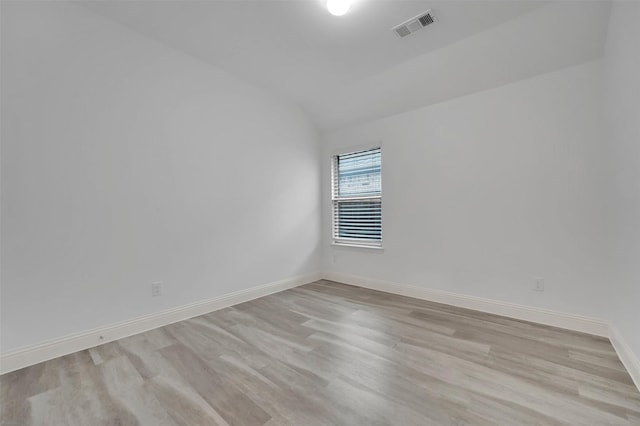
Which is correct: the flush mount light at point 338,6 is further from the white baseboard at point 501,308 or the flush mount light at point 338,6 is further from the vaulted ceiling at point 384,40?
the white baseboard at point 501,308

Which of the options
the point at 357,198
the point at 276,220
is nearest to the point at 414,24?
the point at 357,198

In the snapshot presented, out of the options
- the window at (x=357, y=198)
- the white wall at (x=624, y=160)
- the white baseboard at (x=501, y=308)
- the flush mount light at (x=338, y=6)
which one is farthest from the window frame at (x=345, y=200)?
the white wall at (x=624, y=160)

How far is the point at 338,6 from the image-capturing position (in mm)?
2059

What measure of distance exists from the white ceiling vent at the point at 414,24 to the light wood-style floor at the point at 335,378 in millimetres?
2713

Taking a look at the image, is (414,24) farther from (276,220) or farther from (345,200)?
(276,220)

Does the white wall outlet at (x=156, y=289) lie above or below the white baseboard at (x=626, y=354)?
above

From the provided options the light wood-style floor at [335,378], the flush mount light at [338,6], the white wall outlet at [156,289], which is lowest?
the light wood-style floor at [335,378]

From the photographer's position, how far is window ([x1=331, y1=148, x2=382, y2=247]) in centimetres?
376

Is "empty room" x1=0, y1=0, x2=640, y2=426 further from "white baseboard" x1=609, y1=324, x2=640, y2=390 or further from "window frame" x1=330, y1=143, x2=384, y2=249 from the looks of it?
"window frame" x1=330, y1=143, x2=384, y2=249

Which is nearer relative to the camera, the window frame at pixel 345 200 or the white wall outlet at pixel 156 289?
the white wall outlet at pixel 156 289

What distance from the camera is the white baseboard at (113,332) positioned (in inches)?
72.0

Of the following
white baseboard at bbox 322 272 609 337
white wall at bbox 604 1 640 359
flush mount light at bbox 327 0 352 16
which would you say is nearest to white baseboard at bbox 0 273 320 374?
white baseboard at bbox 322 272 609 337

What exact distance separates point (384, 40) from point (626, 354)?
308 cm

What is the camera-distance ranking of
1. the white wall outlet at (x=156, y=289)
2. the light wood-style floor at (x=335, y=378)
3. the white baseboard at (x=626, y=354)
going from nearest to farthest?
the light wood-style floor at (x=335, y=378) → the white baseboard at (x=626, y=354) → the white wall outlet at (x=156, y=289)
